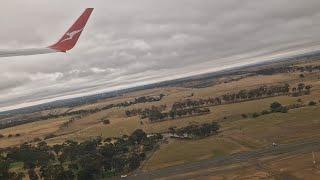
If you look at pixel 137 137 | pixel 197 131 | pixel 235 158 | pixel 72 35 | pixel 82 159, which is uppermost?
pixel 72 35

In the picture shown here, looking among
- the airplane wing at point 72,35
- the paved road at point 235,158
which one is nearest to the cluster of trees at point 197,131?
the paved road at point 235,158

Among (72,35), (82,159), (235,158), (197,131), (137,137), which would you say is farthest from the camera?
(137,137)

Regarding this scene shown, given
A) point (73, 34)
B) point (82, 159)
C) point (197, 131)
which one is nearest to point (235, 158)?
point (82, 159)

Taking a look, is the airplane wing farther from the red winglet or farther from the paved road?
the paved road

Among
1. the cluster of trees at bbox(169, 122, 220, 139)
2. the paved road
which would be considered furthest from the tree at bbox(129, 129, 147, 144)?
the paved road

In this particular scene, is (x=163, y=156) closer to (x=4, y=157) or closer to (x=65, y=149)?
(x=65, y=149)

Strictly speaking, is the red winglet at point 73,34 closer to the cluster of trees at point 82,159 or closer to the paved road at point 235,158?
the paved road at point 235,158

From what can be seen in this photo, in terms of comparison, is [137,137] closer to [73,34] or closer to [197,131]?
[197,131]
